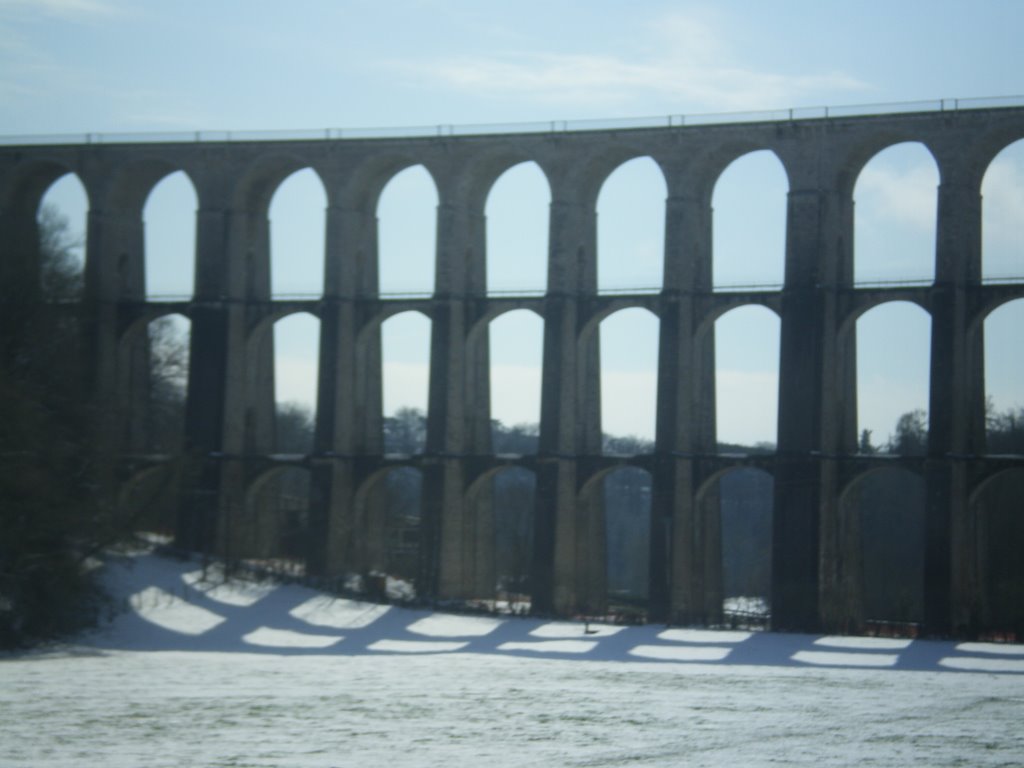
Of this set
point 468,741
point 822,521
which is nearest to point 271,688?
point 468,741

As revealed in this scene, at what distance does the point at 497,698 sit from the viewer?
78.2 feet

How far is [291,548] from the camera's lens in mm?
52062

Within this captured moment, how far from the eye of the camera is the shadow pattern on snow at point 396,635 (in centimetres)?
3406

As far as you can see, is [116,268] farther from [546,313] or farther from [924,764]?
[924,764]

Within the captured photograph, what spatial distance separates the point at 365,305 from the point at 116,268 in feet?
28.8

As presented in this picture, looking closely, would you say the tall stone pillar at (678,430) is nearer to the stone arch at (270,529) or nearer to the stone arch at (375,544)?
Result: the stone arch at (375,544)

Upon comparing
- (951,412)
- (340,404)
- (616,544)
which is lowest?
(616,544)

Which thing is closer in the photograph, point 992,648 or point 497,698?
point 497,698

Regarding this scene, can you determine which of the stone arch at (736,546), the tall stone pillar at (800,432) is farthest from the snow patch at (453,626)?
the tall stone pillar at (800,432)

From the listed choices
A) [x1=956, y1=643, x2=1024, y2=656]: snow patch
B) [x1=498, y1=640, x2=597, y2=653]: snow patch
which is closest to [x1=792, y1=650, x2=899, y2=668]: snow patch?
[x1=956, y1=643, x2=1024, y2=656]: snow patch

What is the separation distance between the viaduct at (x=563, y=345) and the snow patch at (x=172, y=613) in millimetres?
3340

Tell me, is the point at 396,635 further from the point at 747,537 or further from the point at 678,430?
the point at 747,537

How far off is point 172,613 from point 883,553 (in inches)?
1305

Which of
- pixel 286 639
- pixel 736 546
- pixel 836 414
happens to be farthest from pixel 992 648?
pixel 736 546
